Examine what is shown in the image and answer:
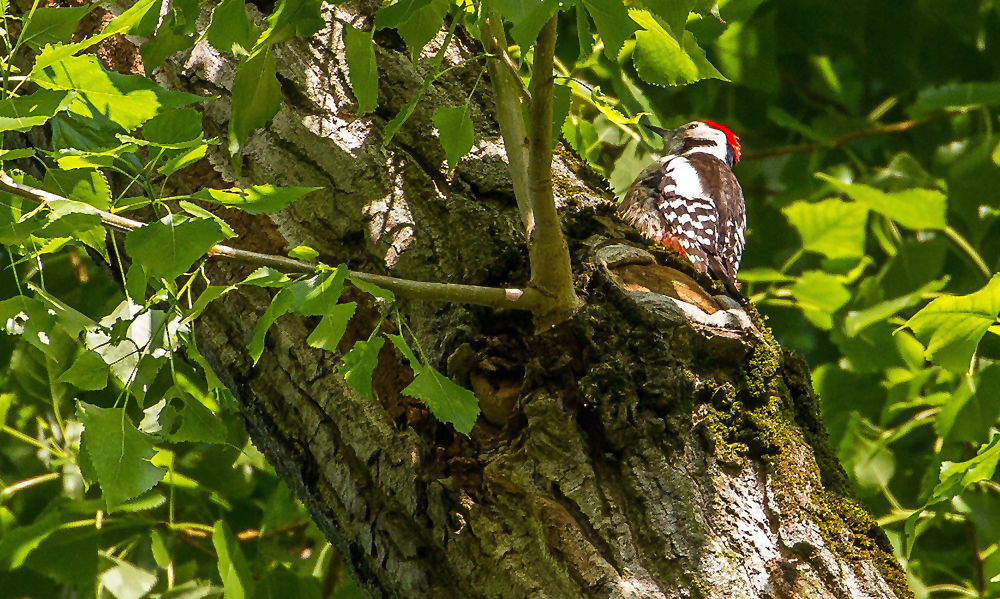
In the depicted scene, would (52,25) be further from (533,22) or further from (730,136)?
(730,136)

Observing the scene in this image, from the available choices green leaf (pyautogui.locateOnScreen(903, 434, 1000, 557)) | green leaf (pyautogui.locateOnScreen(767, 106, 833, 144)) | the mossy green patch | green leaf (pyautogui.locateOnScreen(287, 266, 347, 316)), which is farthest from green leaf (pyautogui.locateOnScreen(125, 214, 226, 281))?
green leaf (pyautogui.locateOnScreen(767, 106, 833, 144))

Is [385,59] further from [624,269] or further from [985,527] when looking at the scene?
[985,527]

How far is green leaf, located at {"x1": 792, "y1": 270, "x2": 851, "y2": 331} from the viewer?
2.54 m

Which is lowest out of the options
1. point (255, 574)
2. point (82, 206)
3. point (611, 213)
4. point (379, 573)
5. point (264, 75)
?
point (255, 574)

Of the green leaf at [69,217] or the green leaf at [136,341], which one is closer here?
the green leaf at [69,217]

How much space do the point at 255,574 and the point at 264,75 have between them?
66.3 inches

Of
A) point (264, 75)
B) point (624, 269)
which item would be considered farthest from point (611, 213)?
point (264, 75)

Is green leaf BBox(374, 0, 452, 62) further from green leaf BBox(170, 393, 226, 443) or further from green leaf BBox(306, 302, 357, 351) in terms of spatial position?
green leaf BBox(170, 393, 226, 443)

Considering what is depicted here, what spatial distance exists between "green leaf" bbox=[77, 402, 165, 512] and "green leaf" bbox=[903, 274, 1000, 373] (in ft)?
3.90

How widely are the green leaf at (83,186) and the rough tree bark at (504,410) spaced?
463 mm

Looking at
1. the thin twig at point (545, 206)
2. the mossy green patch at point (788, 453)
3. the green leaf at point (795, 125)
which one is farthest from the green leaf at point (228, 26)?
the green leaf at point (795, 125)

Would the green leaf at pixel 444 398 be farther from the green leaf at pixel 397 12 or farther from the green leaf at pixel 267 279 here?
the green leaf at pixel 397 12

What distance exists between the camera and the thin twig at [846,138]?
348 cm

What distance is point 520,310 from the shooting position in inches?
54.0
